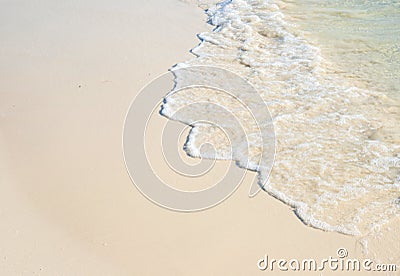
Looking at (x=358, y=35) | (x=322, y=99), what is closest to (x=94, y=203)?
(x=322, y=99)

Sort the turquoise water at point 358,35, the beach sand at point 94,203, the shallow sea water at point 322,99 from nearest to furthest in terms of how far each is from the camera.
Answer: the beach sand at point 94,203 < the shallow sea water at point 322,99 < the turquoise water at point 358,35

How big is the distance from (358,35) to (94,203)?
5.41m

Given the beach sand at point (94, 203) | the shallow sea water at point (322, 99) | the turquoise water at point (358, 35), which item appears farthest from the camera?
the turquoise water at point (358, 35)

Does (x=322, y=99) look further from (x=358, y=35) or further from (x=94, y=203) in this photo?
(x=94, y=203)

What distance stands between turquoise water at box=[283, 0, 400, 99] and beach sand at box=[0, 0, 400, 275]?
2.53 m

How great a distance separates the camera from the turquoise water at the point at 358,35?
5.63m

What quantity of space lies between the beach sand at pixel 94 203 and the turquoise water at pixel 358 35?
253 cm

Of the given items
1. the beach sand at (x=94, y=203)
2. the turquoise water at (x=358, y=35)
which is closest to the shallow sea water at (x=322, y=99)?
the turquoise water at (x=358, y=35)

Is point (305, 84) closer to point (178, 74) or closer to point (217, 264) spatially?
point (178, 74)

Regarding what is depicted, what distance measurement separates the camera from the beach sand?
2.95 meters

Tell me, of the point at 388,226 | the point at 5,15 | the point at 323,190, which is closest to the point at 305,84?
the point at 323,190

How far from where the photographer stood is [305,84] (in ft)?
17.5

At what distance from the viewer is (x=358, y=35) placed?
22.7ft

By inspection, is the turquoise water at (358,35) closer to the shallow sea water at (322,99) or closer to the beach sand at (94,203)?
the shallow sea water at (322,99)
